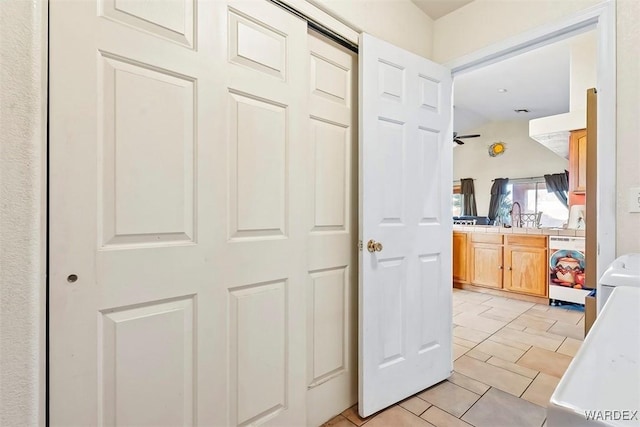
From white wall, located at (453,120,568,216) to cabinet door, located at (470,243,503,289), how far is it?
2672 millimetres

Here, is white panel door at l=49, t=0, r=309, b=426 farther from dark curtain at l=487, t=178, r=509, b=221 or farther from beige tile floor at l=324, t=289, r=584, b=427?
dark curtain at l=487, t=178, r=509, b=221

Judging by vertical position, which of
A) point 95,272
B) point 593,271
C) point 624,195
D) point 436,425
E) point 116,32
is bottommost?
point 436,425

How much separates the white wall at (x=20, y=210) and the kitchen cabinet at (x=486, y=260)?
4591mm

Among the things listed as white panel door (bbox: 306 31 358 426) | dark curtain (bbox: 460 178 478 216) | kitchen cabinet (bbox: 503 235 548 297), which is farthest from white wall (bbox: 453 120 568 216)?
white panel door (bbox: 306 31 358 426)

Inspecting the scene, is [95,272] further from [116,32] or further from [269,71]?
[269,71]

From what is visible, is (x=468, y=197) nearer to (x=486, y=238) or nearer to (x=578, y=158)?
(x=486, y=238)

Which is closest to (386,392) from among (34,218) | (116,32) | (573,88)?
(34,218)

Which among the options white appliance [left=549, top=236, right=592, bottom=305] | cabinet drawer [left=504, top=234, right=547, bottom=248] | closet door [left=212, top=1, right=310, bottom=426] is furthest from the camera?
cabinet drawer [left=504, top=234, right=547, bottom=248]

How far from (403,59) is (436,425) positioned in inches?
78.6

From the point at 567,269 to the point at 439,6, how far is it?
10.8 feet

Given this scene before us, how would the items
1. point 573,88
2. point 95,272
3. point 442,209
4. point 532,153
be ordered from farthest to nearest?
point 532,153 → point 573,88 → point 442,209 → point 95,272

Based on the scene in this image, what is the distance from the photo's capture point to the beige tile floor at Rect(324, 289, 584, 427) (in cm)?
165

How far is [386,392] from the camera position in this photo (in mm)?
1720

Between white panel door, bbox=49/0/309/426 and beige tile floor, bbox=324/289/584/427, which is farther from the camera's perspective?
beige tile floor, bbox=324/289/584/427
